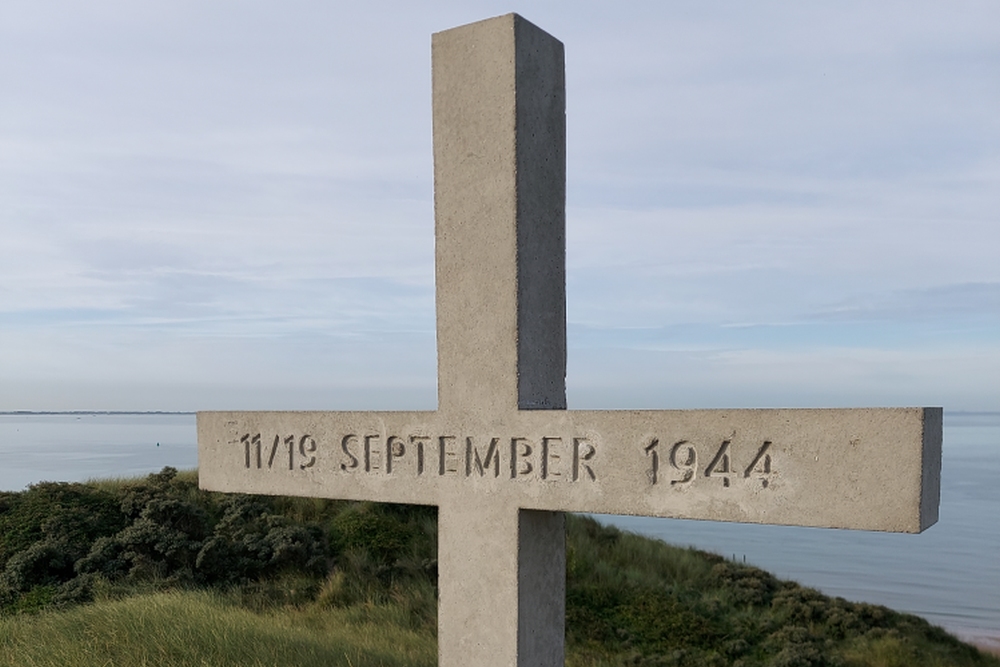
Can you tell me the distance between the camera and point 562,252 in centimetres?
415

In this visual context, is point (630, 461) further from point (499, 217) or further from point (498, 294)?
point (499, 217)

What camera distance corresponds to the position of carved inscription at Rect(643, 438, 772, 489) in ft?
10.5

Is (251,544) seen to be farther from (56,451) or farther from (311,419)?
(56,451)

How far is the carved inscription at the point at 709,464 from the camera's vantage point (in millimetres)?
3191

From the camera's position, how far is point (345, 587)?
8.66 m

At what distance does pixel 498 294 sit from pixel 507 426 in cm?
60

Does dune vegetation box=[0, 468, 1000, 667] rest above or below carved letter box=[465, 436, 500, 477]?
below

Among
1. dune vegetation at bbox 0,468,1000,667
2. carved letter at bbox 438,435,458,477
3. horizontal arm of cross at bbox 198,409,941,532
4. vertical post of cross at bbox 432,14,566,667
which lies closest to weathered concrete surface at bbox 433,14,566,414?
vertical post of cross at bbox 432,14,566,667

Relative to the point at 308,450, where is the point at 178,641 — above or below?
below

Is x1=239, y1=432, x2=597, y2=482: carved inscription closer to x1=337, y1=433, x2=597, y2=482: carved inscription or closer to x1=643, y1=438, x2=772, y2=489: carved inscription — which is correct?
x1=337, y1=433, x2=597, y2=482: carved inscription

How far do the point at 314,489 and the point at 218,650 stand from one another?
A: 145cm

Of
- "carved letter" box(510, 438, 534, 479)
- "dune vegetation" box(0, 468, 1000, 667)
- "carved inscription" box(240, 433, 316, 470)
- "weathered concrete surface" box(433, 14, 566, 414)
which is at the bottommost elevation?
"dune vegetation" box(0, 468, 1000, 667)

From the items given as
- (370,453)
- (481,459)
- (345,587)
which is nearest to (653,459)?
(481,459)

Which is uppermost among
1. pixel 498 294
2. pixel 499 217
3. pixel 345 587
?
pixel 499 217
